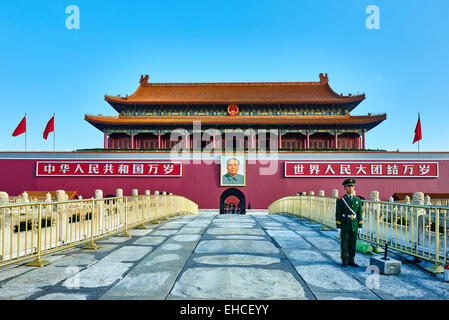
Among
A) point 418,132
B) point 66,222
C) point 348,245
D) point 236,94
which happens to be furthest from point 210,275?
point 236,94

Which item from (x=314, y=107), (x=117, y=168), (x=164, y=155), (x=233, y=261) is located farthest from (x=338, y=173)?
(x=233, y=261)

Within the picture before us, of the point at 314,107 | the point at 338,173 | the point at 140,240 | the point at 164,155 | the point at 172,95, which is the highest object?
the point at 172,95

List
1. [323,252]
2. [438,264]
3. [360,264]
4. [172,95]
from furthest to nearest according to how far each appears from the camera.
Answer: [172,95] → [323,252] → [360,264] → [438,264]

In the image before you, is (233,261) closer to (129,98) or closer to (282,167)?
(282,167)

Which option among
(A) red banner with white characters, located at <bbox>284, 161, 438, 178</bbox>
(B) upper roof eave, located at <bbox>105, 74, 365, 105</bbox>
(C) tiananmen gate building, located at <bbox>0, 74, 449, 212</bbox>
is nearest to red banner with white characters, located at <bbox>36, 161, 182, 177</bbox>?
(C) tiananmen gate building, located at <bbox>0, 74, 449, 212</bbox>

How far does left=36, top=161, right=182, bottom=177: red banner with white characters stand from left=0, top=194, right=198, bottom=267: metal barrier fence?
32.0 ft

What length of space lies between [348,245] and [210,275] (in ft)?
7.31

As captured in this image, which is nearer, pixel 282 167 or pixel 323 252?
pixel 323 252

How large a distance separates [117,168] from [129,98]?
7382mm

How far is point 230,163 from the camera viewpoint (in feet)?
65.7

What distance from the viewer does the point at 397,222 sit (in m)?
9.48

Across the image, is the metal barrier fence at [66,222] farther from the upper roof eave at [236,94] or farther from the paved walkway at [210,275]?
the upper roof eave at [236,94]

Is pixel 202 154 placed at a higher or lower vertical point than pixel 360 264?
higher
